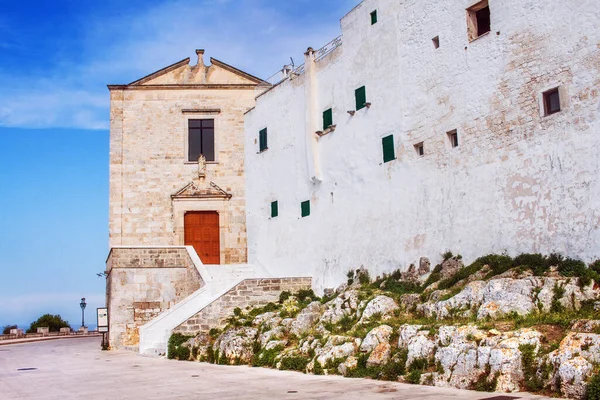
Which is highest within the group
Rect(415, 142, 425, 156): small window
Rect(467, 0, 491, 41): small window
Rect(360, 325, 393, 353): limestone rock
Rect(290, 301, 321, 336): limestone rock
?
Rect(467, 0, 491, 41): small window

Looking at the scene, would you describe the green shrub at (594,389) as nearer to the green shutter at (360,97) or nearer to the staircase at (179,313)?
the staircase at (179,313)

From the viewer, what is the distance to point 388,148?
20.1 meters

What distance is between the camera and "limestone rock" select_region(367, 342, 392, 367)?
1320 centimetres

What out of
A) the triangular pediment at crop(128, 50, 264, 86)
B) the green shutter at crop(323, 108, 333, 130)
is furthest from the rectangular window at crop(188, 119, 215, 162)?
the green shutter at crop(323, 108, 333, 130)

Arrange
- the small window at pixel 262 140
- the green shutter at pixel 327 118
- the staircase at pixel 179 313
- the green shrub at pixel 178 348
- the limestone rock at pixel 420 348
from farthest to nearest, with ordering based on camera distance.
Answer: the small window at pixel 262 140 < the green shutter at pixel 327 118 < the staircase at pixel 179 313 < the green shrub at pixel 178 348 < the limestone rock at pixel 420 348

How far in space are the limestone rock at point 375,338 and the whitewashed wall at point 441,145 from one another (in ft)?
13.7

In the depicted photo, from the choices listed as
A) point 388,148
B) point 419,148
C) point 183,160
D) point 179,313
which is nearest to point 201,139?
point 183,160

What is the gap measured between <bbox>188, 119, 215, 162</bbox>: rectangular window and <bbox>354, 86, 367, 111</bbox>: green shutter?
9889mm

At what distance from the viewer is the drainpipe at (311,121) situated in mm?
23250

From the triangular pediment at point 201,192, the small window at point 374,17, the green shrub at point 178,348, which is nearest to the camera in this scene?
the green shrub at point 178,348

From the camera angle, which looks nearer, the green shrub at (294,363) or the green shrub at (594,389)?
the green shrub at (594,389)

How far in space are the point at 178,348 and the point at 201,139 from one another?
13.0 m

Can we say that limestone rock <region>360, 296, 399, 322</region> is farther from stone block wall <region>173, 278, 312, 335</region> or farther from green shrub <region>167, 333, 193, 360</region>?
stone block wall <region>173, 278, 312, 335</region>

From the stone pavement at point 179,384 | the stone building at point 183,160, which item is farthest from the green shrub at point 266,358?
the stone building at point 183,160
